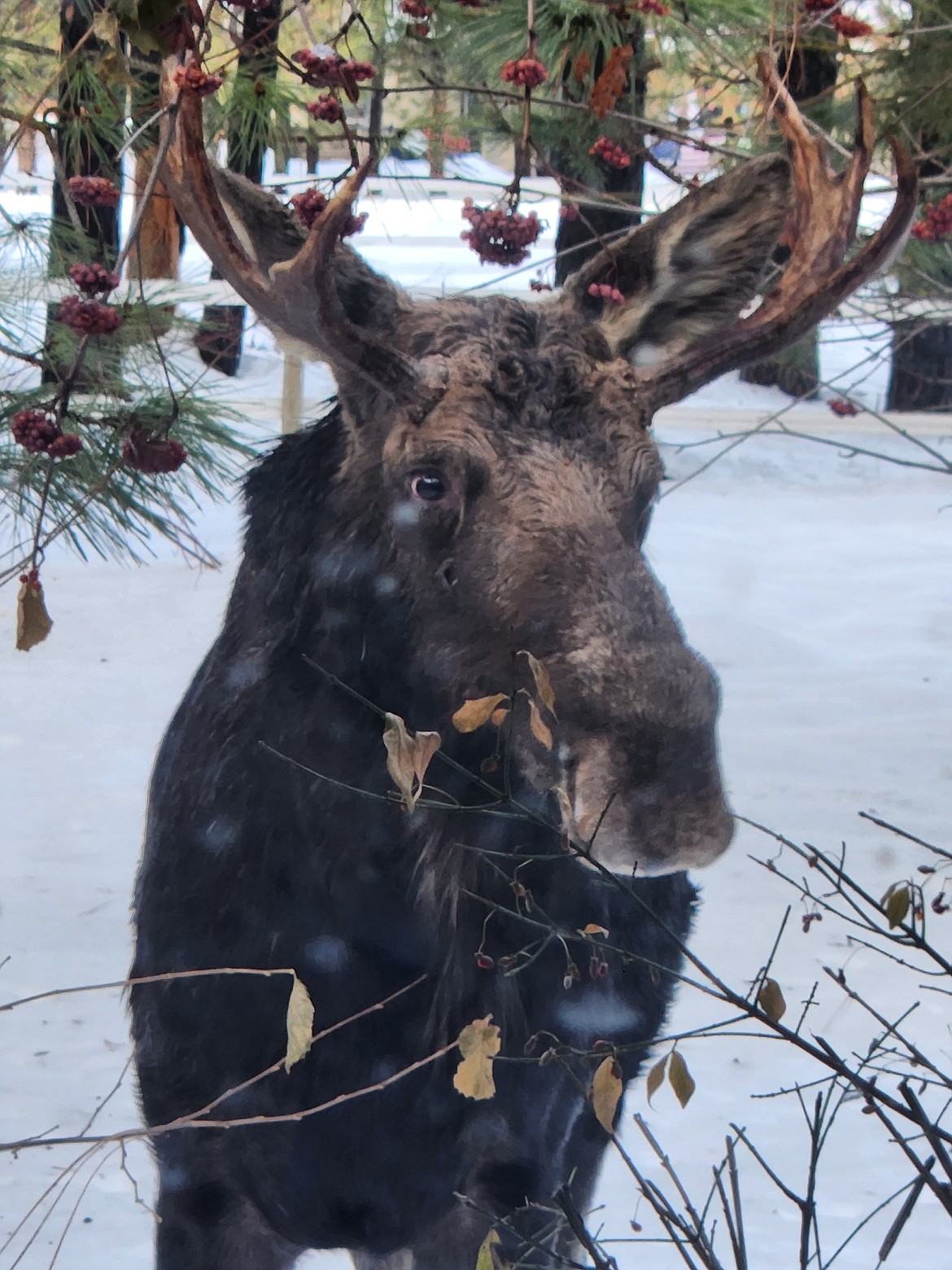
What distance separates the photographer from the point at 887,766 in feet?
5.73

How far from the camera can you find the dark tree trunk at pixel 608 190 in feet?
5.43

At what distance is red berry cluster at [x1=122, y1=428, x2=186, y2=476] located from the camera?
134 centimetres

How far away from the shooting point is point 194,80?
98cm

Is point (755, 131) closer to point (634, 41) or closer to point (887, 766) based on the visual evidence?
point (634, 41)

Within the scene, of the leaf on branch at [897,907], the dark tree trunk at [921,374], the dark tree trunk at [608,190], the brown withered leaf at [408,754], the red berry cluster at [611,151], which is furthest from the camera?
the dark tree trunk at [921,374]

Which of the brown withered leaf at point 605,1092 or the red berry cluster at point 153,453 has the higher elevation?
the red berry cluster at point 153,453

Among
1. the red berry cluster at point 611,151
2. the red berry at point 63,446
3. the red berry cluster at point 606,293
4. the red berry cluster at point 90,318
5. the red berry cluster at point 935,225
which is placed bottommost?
the red berry at point 63,446

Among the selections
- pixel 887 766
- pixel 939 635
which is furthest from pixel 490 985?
pixel 939 635

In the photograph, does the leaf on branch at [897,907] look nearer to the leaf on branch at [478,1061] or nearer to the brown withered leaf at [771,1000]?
the brown withered leaf at [771,1000]

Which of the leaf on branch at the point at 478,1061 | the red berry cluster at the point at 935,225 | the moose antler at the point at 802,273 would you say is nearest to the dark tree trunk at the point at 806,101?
the red berry cluster at the point at 935,225

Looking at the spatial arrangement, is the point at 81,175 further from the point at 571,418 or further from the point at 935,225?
the point at 935,225

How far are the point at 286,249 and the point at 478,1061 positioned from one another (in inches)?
26.4

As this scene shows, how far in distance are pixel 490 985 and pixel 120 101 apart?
1.00m

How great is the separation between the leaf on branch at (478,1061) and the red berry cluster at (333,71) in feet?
2.47
